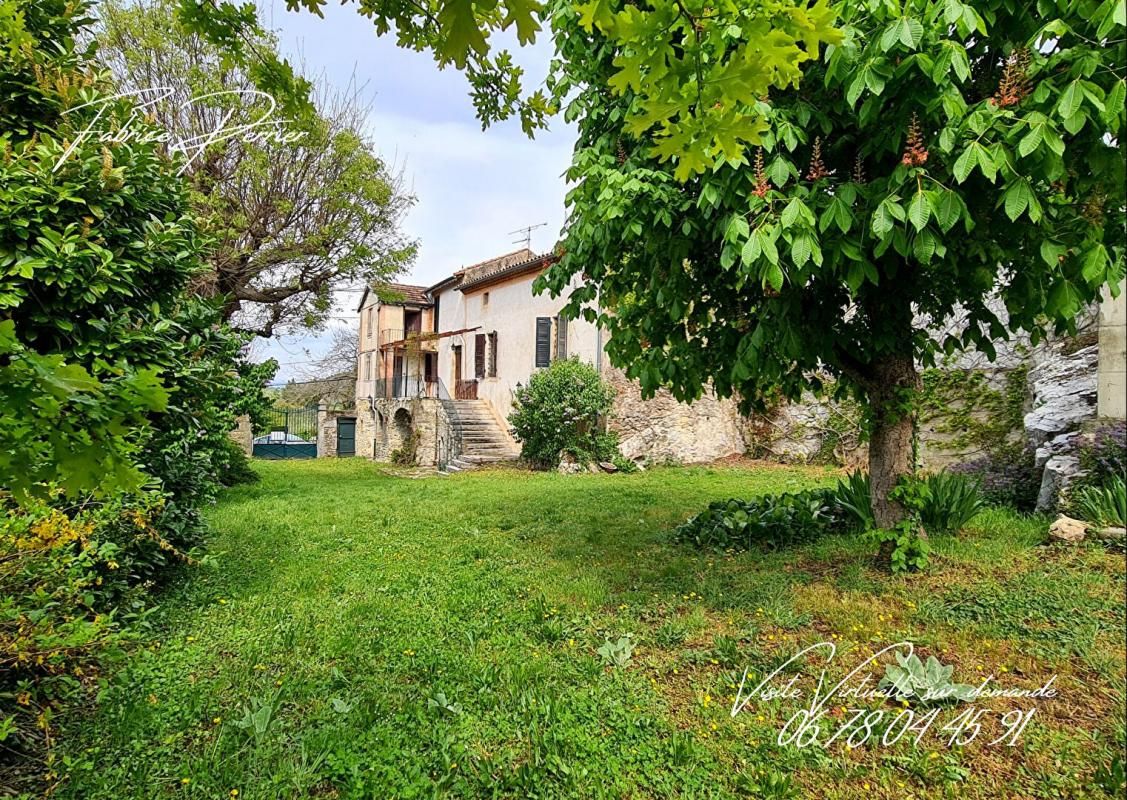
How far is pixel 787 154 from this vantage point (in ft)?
9.45

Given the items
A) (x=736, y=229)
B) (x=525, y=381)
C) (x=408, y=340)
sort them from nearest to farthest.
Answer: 1. (x=736, y=229)
2. (x=525, y=381)
3. (x=408, y=340)

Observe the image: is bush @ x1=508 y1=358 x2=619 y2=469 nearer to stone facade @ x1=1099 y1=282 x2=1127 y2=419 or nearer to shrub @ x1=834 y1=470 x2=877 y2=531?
shrub @ x1=834 y1=470 x2=877 y2=531

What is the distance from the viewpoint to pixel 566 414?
12.3 metres

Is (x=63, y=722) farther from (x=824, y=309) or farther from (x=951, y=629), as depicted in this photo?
(x=824, y=309)

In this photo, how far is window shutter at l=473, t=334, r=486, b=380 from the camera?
16.8 metres

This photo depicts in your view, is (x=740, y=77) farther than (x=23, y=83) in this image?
No

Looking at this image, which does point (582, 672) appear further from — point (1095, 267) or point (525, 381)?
point (525, 381)

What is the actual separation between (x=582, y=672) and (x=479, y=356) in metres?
14.8

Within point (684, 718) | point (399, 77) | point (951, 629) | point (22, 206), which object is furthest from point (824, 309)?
point (22, 206)

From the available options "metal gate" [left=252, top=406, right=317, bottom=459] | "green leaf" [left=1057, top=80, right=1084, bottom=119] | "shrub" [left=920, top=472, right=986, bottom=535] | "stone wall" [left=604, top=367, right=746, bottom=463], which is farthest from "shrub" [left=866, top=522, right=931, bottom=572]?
"metal gate" [left=252, top=406, right=317, bottom=459]

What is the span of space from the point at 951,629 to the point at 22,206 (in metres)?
4.67

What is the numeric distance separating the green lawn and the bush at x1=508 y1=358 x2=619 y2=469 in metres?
7.42

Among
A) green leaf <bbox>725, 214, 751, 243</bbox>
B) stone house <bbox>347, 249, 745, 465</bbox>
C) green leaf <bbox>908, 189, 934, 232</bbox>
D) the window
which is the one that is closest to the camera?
green leaf <bbox>908, 189, 934, 232</bbox>

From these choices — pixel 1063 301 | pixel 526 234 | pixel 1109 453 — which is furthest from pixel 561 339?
pixel 1109 453
